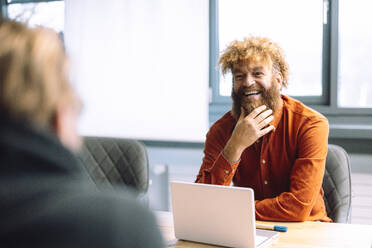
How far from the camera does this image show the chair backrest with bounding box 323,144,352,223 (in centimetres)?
217

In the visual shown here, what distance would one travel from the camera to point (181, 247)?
1.56 meters

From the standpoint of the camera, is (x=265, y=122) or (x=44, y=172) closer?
(x=44, y=172)

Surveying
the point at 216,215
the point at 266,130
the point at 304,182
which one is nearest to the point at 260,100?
the point at 266,130

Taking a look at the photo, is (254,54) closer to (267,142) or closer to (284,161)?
(267,142)

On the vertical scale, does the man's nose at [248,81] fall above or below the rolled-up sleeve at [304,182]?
above

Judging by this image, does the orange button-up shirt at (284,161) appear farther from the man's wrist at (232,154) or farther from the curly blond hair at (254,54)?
the curly blond hair at (254,54)

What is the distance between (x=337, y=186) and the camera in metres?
2.19

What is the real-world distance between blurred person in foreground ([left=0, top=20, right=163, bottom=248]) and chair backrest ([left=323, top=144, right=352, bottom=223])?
67.7 inches

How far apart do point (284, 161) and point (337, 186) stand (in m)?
0.28

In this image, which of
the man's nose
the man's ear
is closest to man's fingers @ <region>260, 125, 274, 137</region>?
the man's nose

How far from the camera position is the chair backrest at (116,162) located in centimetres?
257

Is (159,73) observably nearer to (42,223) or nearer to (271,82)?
(271,82)

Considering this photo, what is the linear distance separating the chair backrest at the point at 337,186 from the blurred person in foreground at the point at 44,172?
1721mm

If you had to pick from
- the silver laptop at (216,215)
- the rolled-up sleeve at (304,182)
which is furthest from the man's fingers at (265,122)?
the silver laptop at (216,215)
